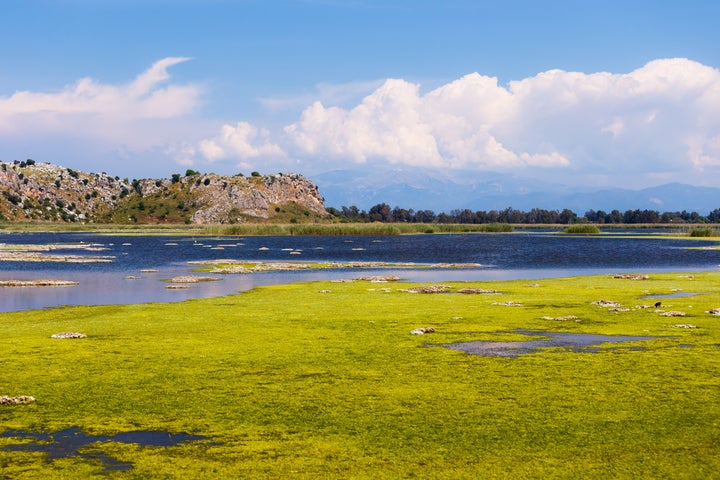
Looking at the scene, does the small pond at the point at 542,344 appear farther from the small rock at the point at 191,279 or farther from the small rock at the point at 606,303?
the small rock at the point at 191,279

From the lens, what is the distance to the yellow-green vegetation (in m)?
15.0

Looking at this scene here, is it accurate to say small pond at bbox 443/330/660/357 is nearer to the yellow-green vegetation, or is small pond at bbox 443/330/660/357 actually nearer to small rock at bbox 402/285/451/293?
the yellow-green vegetation

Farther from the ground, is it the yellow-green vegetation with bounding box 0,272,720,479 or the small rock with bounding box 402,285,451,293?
the small rock with bounding box 402,285,451,293

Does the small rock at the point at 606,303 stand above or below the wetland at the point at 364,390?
above

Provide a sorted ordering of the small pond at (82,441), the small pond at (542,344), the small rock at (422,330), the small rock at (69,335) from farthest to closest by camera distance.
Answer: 1. the small rock at (422,330)
2. the small rock at (69,335)
3. the small pond at (542,344)
4. the small pond at (82,441)

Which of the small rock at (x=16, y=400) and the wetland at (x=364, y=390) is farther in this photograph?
the small rock at (x=16, y=400)

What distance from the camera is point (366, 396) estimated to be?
2009 centimetres

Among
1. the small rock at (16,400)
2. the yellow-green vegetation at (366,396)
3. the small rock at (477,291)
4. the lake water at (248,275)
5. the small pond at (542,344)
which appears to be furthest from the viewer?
the lake water at (248,275)

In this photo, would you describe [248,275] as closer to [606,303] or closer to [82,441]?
[606,303]

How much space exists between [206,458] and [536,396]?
9710 mm

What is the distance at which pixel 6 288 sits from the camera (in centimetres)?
5569

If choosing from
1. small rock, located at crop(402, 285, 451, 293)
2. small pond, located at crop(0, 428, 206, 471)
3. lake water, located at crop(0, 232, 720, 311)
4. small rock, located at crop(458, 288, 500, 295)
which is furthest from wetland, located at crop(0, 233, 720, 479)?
lake water, located at crop(0, 232, 720, 311)

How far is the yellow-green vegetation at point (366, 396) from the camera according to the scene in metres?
15.0

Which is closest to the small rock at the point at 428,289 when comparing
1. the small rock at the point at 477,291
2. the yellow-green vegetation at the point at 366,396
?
the small rock at the point at 477,291
